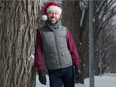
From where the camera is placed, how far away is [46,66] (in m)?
5.00

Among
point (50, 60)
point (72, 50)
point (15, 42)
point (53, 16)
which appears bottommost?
point (50, 60)

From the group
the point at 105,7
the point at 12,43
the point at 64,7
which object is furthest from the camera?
the point at 105,7

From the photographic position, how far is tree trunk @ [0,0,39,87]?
4.39 meters

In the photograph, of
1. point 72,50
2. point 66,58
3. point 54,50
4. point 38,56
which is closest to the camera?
point 38,56

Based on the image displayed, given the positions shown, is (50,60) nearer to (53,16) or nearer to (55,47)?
(55,47)

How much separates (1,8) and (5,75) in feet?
2.72

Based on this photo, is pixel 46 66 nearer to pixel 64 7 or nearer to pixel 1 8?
pixel 1 8

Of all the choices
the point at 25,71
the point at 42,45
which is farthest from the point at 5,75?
the point at 42,45

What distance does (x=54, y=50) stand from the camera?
4.86 m

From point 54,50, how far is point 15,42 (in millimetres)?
668

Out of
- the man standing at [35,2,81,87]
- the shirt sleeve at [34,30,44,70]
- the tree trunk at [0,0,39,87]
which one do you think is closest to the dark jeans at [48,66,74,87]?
the man standing at [35,2,81,87]

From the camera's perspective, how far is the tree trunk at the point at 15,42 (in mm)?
4387

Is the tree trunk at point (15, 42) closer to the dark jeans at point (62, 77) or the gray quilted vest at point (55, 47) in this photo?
the gray quilted vest at point (55, 47)

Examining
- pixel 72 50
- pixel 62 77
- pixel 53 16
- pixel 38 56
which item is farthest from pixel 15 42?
pixel 62 77
